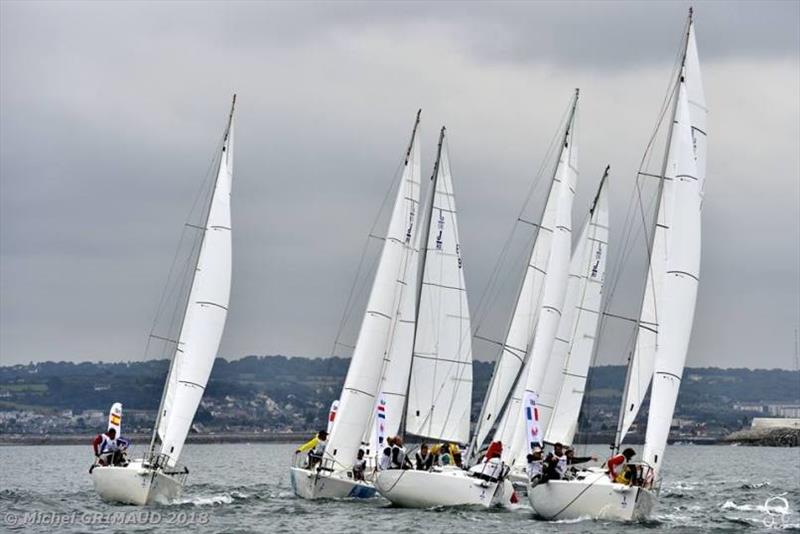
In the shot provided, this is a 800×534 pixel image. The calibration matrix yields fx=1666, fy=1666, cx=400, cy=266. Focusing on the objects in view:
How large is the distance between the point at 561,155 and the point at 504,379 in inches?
315

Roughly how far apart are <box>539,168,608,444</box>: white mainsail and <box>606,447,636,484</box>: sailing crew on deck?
50.0 ft

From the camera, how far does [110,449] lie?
4869 cm

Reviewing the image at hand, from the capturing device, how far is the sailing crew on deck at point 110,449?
48656mm

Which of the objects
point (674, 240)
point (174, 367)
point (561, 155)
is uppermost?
point (561, 155)

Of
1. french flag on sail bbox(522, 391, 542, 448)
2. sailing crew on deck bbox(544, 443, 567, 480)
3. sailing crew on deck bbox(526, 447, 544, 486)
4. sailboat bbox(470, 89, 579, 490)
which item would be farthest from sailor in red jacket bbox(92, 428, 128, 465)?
sailing crew on deck bbox(544, 443, 567, 480)

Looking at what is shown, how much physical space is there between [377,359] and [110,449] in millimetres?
10975

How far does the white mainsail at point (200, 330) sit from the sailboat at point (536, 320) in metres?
9.23

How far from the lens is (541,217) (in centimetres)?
5888

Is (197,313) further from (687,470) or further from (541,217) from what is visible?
(687,470)

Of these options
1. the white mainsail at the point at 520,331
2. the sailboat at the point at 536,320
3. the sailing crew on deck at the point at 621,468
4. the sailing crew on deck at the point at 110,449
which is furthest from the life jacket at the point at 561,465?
the sailing crew on deck at the point at 110,449

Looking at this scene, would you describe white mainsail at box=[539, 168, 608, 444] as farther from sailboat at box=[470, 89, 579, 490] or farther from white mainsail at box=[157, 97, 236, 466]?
white mainsail at box=[157, 97, 236, 466]

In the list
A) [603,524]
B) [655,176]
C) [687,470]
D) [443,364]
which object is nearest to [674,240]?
[655,176]

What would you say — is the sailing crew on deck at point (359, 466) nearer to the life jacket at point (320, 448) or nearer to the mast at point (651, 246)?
the life jacket at point (320, 448)

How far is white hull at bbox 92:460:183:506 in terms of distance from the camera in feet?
156
